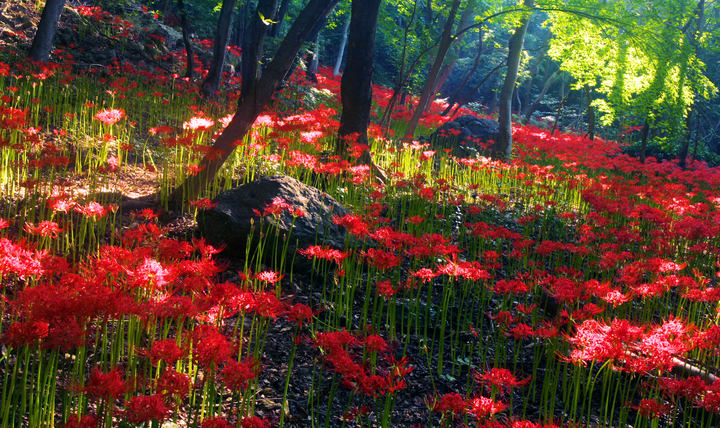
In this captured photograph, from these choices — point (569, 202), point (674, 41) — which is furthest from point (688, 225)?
point (674, 41)

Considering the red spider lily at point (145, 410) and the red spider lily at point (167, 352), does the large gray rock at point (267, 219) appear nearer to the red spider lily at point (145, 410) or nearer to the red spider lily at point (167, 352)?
the red spider lily at point (167, 352)

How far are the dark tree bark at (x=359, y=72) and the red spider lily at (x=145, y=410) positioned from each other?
537 cm

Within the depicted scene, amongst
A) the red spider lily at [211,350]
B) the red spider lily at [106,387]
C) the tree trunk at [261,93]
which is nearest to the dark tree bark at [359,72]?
the tree trunk at [261,93]

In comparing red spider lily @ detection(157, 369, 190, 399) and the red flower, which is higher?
red spider lily @ detection(157, 369, 190, 399)

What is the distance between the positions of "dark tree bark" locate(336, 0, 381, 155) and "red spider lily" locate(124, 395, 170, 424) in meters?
5.37

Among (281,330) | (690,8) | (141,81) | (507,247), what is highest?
(690,8)

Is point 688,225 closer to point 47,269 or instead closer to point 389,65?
point 47,269

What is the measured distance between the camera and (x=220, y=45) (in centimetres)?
1076

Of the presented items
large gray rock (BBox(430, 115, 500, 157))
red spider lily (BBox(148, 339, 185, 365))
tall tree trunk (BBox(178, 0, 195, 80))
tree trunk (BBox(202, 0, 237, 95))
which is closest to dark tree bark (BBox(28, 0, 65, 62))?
tall tree trunk (BBox(178, 0, 195, 80))

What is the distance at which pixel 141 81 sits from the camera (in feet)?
33.4

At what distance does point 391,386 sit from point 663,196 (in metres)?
6.53

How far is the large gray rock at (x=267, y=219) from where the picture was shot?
13.6 ft

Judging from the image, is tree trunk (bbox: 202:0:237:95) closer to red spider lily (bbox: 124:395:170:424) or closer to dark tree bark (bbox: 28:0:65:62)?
dark tree bark (bbox: 28:0:65:62)

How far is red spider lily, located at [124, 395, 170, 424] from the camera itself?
1332mm
